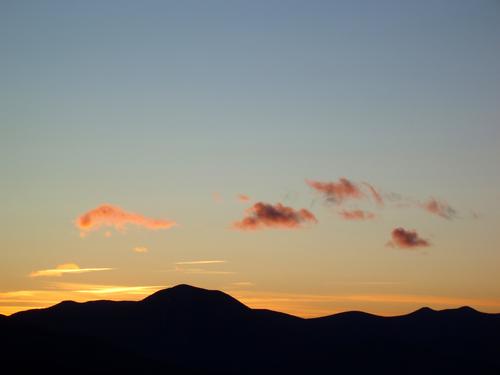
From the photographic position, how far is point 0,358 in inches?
7805

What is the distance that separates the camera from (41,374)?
195m

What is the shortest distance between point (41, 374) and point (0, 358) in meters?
12.2
